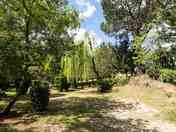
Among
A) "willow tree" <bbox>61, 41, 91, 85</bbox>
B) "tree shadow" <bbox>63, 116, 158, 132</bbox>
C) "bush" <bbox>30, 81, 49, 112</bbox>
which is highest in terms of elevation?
"willow tree" <bbox>61, 41, 91, 85</bbox>

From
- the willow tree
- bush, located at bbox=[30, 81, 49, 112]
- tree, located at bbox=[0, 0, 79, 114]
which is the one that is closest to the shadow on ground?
bush, located at bbox=[30, 81, 49, 112]

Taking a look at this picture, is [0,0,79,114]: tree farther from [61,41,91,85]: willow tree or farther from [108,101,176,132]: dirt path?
[61,41,91,85]: willow tree

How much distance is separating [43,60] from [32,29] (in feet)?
5.25

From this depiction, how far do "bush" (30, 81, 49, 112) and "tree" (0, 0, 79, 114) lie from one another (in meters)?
0.47

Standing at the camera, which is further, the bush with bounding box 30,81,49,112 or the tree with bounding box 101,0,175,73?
the tree with bounding box 101,0,175,73

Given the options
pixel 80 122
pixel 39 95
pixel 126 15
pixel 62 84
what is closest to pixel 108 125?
pixel 80 122

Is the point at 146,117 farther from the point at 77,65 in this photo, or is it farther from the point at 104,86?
the point at 104,86

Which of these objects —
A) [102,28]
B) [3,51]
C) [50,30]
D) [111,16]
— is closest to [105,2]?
[111,16]

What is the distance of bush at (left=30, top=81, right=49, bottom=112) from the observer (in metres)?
14.0

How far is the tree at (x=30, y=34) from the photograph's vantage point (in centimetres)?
1220

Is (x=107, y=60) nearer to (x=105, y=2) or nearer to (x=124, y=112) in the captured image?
(x=105, y=2)

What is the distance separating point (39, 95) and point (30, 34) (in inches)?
119

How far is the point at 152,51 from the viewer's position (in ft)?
40.1

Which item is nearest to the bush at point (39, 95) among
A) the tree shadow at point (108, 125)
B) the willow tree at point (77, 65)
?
the tree shadow at point (108, 125)
